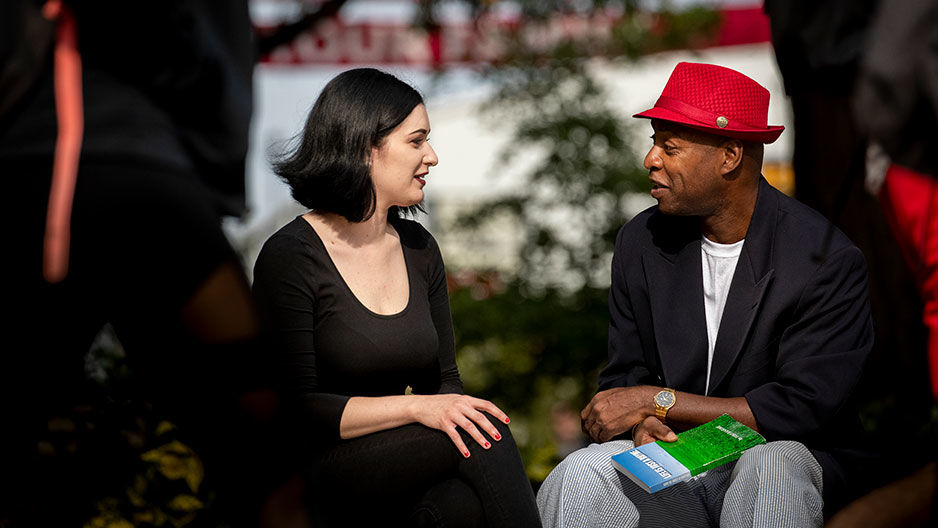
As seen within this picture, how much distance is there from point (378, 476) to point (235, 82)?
4.10 ft

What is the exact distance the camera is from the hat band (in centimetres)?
315

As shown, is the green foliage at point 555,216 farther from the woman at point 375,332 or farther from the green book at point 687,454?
the green book at point 687,454

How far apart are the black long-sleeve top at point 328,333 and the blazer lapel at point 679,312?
0.70m

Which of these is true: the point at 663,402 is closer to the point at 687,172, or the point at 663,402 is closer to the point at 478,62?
the point at 687,172

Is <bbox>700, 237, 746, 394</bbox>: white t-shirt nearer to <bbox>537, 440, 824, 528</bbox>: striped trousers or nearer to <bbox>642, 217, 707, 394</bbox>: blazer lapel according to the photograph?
<bbox>642, 217, 707, 394</bbox>: blazer lapel

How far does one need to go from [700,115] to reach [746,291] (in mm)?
546

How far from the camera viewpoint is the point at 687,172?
10.6ft

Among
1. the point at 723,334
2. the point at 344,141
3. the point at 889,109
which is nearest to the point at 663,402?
the point at 723,334

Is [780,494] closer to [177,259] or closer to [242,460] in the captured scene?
[242,460]

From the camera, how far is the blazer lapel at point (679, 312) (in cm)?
316

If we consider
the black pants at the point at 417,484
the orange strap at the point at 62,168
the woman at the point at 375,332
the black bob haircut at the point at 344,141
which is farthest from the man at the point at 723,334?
the orange strap at the point at 62,168

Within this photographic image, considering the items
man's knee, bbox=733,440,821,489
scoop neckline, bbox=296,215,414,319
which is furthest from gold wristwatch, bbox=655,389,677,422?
scoop neckline, bbox=296,215,414,319

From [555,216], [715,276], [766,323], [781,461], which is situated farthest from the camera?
[555,216]

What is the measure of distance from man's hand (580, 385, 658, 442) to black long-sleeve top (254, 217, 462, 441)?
20.6 inches
